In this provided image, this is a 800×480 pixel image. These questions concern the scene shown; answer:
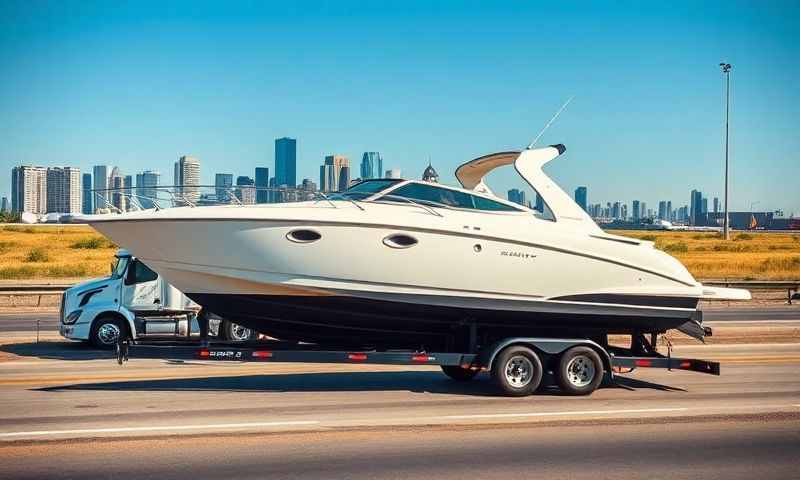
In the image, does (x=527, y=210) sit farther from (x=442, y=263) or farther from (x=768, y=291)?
(x=768, y=291)

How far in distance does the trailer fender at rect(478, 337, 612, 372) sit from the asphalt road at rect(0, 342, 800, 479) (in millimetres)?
546

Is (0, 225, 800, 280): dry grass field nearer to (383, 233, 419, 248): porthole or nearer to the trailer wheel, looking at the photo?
the trailer wheel

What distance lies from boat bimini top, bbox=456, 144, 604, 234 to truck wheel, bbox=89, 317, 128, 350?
773 cm

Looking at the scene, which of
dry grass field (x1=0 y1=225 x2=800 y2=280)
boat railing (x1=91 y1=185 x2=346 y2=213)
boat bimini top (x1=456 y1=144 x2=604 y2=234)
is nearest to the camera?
boat railing (x1=91 y1=185 x2=346 y2=213)

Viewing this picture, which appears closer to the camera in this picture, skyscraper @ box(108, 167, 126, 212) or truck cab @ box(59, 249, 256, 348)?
skyscraper @ box(108, 167, 126, 212)

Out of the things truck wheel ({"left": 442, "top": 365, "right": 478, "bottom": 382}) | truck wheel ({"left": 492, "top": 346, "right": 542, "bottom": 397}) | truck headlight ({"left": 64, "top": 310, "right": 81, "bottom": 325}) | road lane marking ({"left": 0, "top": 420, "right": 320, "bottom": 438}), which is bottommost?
road lane marking ({"left": 0, "top": 420, "right": 320, "bottom": 438})

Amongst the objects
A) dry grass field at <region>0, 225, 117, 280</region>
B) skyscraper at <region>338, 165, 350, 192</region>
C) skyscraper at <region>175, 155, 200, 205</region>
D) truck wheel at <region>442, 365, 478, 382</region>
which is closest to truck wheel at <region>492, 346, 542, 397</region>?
truck wheel at <region>442, 365, 478, 382</region>

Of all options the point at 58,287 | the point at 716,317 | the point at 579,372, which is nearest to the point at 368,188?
the point at 579,372

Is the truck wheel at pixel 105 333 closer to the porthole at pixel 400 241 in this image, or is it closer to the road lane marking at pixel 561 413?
the porthole at pixel 400 241

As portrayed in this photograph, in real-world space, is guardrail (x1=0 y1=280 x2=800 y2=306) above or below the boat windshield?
below

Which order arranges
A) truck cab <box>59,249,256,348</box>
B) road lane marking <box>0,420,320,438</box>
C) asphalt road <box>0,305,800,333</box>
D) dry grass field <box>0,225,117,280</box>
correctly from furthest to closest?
dry grass field <box>0,225,117,280</box>, asphalt road <box>0,305,800,333</box>, truck cab <box>59,249,256,348</box>, road lane marking <box>0,420,320,438</box>

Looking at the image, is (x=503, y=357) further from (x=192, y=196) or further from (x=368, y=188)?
(x=192, y=196)

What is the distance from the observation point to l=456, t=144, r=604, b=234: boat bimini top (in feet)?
44.9

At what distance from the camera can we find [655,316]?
13.4 m
